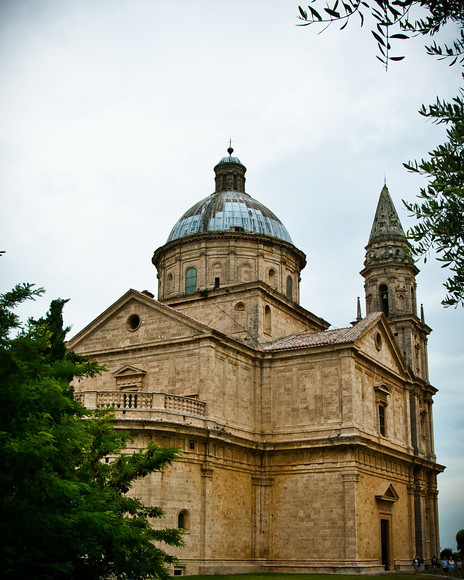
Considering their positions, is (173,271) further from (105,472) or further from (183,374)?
(105,472)

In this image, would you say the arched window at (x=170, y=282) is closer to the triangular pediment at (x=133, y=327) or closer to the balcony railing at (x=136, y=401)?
the triangular pediment at (x=133, y=327)

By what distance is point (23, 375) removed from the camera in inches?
547

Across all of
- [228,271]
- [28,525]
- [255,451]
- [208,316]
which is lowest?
[28,525]

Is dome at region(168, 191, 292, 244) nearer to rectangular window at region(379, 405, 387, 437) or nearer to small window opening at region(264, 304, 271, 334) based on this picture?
small window opening at region(264, 304, 271, 334)

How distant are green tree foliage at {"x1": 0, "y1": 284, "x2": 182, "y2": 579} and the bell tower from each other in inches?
1222

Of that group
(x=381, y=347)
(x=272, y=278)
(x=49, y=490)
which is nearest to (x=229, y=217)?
(x=272, y=278)

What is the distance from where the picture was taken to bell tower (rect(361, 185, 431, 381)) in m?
46.9

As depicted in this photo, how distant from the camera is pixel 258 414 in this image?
35.4 metres

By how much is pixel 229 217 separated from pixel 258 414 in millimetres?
13203

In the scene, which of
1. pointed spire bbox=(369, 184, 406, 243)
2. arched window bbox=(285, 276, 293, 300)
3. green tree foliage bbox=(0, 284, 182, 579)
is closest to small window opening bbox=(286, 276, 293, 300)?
arched window bbox=(285, 276, 293, 300)

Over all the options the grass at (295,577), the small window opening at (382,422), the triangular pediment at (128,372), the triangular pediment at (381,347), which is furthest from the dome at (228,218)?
the grass at (295,577)

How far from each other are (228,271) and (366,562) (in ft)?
56.1

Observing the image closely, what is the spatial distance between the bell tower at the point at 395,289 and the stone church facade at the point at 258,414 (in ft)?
18.3

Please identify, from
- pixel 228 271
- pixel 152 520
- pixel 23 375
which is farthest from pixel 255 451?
pixel 23 375
